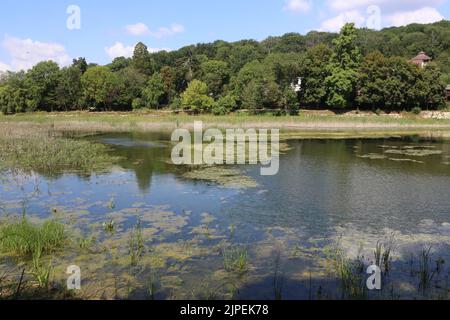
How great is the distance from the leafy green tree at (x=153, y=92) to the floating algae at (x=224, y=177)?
44083 millimetres

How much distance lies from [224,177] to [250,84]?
1501 inches

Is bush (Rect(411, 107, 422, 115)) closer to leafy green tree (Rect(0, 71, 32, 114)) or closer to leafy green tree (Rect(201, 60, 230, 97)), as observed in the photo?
leafy green tree (Rect(201, 60, 230, 97))

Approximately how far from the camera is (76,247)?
9242mm

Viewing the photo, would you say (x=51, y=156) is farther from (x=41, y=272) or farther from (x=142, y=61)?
(x=142, y=61)

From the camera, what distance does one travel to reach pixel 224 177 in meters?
17.2

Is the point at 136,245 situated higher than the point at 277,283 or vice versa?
the point at 136,245

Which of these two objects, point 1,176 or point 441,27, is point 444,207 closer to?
point 1,176

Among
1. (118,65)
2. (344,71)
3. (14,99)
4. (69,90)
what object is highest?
(118,65)

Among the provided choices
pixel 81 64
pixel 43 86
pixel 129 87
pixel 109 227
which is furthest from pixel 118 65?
pixel 109 227

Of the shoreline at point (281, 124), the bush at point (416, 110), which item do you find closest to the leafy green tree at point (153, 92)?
the shoreline at point (281, 124)

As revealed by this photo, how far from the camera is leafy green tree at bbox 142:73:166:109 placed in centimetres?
6151

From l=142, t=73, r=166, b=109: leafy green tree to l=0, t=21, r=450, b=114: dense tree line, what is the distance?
14 centimetres

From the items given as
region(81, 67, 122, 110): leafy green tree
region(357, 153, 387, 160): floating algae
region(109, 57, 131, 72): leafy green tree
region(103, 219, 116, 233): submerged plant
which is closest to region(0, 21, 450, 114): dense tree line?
region(81, 67, 122, 110): leafy green tree

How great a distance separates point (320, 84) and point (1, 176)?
144ft
